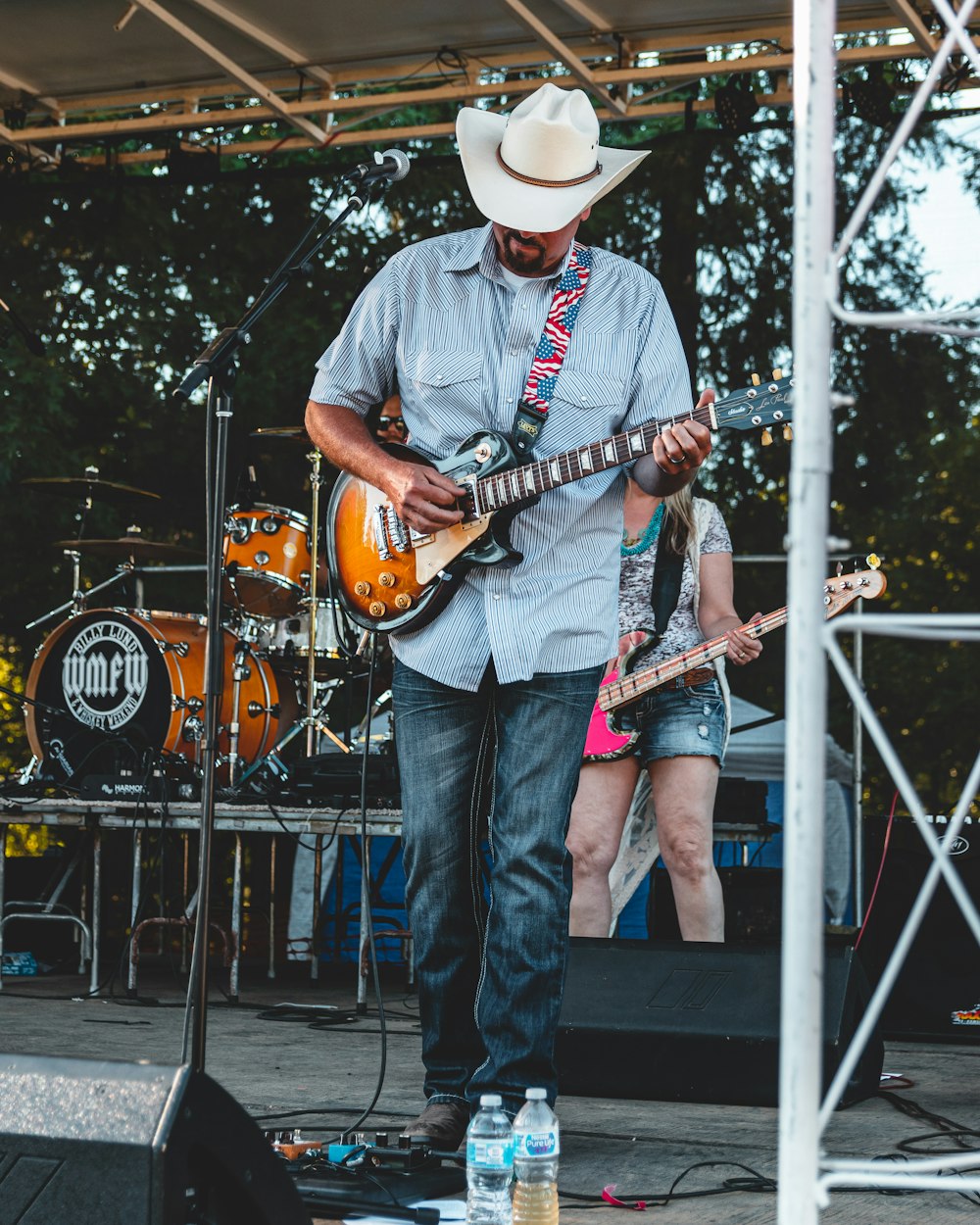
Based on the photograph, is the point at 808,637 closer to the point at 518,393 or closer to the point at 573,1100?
the point at 518,393

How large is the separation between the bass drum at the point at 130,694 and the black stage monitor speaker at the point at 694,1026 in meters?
3.32

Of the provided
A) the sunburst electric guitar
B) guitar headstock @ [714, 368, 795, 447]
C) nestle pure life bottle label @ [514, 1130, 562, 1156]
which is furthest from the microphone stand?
guitar headstock @ [714, 368, 795, 447]

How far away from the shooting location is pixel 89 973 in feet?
21.5

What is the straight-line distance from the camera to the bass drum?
6660mm

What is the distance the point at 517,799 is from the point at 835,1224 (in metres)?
0.87

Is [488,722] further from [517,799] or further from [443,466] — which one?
[443,466]

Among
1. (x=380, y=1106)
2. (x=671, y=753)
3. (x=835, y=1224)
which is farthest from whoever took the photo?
(x=671, y=753)

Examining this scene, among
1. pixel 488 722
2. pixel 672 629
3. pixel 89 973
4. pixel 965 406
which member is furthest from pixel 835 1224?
pixel 965 406

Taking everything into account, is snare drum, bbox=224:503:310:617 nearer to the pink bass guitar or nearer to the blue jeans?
the pink bass guitar

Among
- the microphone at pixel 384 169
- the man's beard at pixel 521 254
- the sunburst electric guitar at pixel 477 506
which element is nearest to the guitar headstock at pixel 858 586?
the sunburst electric guitar at pixel 477 506

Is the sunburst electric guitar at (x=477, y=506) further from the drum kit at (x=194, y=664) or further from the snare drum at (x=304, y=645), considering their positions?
the snare drum at (x=304, y=645)

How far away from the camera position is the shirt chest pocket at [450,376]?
2.99 meters

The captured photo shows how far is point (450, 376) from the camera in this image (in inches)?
118

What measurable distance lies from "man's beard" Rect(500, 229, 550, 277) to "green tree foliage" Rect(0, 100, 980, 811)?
387 centimetres
